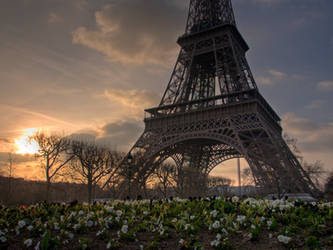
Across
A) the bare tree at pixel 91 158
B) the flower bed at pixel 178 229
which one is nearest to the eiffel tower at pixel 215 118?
the bare tree at pixel 91 158

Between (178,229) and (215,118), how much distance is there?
25523mm

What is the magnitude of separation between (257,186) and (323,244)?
20.9 metres

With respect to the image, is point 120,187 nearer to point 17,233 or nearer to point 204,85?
point 204,85

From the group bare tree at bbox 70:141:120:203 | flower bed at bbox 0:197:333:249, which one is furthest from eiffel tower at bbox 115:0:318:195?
flower bed at bbox 0:197:333:249

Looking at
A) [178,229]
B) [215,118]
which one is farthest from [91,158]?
[178,229]

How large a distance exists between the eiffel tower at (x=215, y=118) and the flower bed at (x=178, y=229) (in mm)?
18647

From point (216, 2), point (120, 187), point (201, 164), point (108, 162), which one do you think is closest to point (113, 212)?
point (120, 187)

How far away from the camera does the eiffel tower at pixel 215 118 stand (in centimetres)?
2947

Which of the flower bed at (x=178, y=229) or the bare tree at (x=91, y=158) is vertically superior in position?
the bare tree at (x=91, y=158)

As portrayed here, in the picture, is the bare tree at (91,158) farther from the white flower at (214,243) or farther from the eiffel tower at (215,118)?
the white flower at (214,243)

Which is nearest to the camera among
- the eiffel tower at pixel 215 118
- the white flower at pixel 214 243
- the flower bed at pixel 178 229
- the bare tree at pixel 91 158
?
the white flower at pixel 214 243

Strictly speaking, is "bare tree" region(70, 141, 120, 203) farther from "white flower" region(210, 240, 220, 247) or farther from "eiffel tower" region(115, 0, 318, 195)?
"white flower" region(210, 240, 220, 247)

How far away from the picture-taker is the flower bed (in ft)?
24.3

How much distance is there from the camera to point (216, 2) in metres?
43.3
